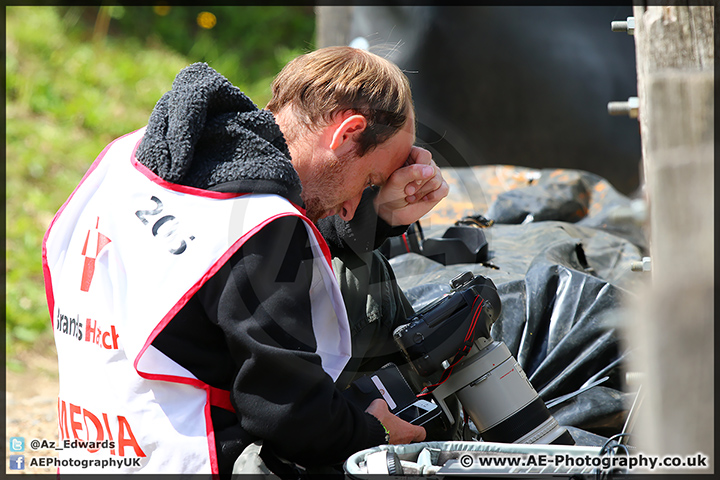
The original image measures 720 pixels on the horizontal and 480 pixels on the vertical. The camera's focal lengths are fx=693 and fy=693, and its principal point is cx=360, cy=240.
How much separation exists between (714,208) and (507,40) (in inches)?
148

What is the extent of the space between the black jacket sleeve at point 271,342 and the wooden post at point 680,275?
588 millimetres

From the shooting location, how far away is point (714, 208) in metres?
0.91

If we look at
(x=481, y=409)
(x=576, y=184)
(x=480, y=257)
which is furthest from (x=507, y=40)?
(x=481, y=409)

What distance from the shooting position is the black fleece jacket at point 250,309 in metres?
1.26

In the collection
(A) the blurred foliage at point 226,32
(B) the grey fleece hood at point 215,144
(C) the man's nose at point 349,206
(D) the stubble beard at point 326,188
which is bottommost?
(C) the man's nose at point 349,206

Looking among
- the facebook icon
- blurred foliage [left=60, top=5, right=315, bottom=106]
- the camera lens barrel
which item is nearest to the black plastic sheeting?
the camera lens barrel

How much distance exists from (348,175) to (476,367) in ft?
1.78

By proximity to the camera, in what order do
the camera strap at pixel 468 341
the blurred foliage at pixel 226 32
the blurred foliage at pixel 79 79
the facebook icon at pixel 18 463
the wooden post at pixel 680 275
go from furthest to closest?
the blurred foliage at pixel 226 32, the blurred foliage at pixel 79 79, the facebook icon at pixel 18 463, the camera strap at pixel 468 341, the wooden post at pixel 680 275

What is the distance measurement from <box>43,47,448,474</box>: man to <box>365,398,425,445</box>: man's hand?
69 millimetres

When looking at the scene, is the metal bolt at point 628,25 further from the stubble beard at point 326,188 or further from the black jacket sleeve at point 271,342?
the black jacket sleeve at point 271,342

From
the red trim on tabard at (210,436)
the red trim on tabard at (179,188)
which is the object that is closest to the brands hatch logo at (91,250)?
the red trim on tabard at (179,188)

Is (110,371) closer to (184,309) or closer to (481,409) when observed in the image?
(184,309)

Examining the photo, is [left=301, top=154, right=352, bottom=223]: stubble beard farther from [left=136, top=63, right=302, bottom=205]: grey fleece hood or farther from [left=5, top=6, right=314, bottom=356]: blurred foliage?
[left=5, top=6, right=314, bottom=356]: blurred foliage

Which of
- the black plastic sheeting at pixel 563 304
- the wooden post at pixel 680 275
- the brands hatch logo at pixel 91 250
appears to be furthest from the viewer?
the black plastic sheeting at pixel 563 304
